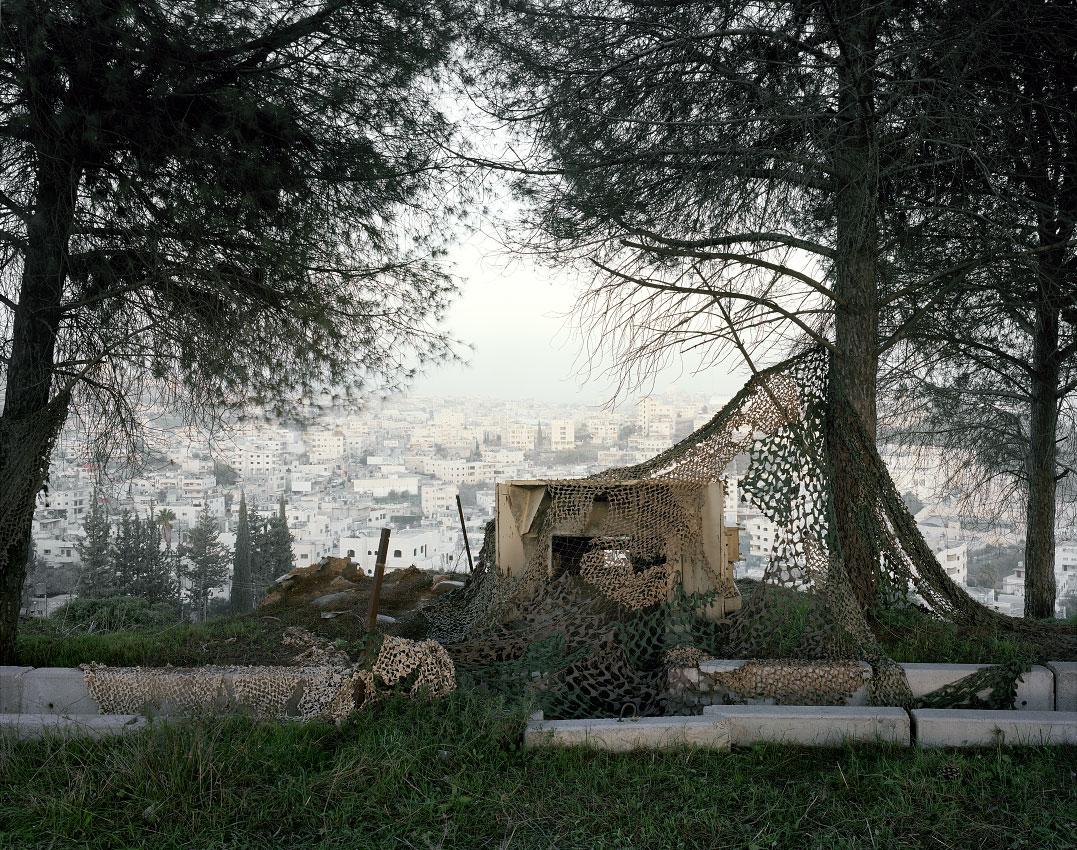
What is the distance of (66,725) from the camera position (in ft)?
12.2

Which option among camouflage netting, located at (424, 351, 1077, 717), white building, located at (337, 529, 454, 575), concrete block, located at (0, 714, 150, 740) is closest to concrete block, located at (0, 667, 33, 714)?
concrete block, located at (0, 714, 150, 740)

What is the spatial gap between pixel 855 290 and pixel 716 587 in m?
2.48

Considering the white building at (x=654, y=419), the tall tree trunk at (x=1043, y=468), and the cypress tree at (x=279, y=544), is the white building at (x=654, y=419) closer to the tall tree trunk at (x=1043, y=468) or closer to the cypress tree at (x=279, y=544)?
the tall tree trunk at (x=1043, y=468)

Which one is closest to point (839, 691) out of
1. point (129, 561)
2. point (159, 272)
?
point (159, 272)

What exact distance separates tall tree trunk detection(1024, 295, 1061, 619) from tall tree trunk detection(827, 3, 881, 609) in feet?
12.9

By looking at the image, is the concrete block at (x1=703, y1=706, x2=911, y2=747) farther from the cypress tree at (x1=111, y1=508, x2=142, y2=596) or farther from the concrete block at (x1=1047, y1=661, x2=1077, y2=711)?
the cypress tree at (x1=111, y1=508, x2=142, y2=596)

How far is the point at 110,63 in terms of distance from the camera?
514cm

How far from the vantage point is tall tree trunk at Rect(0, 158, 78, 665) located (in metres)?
5.25

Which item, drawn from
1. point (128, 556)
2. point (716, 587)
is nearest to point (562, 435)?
point (128, 556)

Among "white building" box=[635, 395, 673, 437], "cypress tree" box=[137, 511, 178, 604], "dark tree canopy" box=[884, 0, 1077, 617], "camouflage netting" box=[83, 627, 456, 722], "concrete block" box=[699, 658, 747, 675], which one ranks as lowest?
"cypress tree" box=[137, 511, 178, 604]

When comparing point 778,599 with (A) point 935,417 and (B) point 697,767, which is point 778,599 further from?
(A) point 935,417

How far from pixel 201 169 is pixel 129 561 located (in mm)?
9466

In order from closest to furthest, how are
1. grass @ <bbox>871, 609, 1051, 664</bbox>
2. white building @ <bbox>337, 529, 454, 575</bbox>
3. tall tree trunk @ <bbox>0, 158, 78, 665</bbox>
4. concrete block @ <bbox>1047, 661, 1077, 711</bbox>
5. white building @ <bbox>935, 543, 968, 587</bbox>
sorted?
concrete block @ <bbox>1047, 661, 1077, 711</bbox>, grass @ <bbox>871, 609, 1051, 664</bbox>, tall tree trunk @ <bbox>0, 158, 78, 665</bbox>, white building @ <bbox>337, 529, 454, 575</bbox>, white building @ <bbox>935, 543, 968, 587</bbox>

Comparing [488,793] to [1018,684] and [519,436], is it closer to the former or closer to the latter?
[1018,684]
